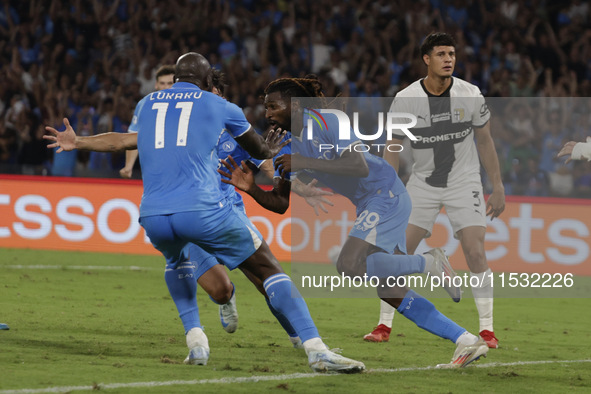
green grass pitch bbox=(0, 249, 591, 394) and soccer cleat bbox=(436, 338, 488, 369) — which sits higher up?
soccer cleat bbox=(436, 338, 488, 369)

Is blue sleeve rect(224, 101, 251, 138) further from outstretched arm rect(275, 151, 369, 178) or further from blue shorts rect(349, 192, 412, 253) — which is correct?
blue shorts rect(349, 192, 412, 253)

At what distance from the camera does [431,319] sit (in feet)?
19.7

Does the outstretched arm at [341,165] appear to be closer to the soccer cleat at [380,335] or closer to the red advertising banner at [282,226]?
the soccer cleat at [380,335]

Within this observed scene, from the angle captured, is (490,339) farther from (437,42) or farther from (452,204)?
(437,42)

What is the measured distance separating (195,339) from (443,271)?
2.01 meters

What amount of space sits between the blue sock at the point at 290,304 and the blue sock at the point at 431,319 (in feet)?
2.51

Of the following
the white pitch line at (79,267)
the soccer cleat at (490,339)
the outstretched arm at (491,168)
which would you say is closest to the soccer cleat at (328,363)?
the soccer cleat at (490,339)

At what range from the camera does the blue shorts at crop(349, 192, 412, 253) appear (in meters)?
6.51

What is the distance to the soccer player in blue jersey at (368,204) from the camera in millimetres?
5988

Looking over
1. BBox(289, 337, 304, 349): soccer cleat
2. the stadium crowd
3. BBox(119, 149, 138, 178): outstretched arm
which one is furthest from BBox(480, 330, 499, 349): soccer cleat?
the stadium crowd

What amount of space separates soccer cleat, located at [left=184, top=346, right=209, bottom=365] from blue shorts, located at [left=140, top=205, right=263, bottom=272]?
26.1 inches

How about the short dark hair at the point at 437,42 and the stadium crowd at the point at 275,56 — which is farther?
the stadium crowd at the point at 275,56

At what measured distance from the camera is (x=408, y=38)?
16578mm

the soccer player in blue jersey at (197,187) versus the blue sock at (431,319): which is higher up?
the soccer player in blue jersey at (197,187)
